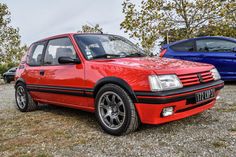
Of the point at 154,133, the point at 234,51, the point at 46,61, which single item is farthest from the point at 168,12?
the point at 154,133

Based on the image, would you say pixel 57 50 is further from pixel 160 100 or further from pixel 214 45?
pixel 214 45

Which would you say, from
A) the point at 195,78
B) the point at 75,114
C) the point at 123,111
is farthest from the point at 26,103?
the point at 195,78

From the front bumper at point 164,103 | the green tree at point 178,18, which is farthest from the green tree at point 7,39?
the front bumper at point 164,103

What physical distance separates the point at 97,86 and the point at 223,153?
176cm

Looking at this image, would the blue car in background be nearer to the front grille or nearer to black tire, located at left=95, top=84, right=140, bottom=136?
the front grille

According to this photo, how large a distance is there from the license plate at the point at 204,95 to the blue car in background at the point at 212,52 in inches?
151

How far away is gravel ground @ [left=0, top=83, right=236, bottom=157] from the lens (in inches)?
108

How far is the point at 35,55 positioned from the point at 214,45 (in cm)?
486

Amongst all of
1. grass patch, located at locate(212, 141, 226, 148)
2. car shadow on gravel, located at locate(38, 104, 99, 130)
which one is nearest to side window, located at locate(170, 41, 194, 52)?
car shadow on gravel, located at locate(38, 104, 99, 130)

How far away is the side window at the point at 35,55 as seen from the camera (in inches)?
195

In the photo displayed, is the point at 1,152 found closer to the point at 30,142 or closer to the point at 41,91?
the point at 30,142

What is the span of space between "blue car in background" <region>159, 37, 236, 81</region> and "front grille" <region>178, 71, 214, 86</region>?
3.74 meters

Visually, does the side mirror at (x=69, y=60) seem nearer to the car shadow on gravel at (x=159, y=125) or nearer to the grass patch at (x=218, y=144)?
the car shadow on gravel at (x=159, y=125)

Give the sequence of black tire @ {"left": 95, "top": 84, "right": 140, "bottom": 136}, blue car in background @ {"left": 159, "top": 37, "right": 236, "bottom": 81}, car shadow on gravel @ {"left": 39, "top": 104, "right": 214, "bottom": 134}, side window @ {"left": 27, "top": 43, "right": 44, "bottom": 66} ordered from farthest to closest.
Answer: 1. blue car in background @ {"left": 159, "top": 37, "right": 236, "bottom": 81}
2. side window @ {"left": 27, "top": 43, "right": 44, "bottom": 66}
3. car shadow on gravel @ {"left": 39, "top": 104, "right": 214, "bottom": 134}
4. black tire @ {"left": 95, "top": 84, "right": 140, "bottom": 136}
